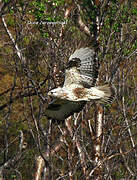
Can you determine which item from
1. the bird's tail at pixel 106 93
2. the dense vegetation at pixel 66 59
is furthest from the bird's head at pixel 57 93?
the bird's tail at pixel 106 93

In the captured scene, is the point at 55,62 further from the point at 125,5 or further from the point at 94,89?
the point at 125,5

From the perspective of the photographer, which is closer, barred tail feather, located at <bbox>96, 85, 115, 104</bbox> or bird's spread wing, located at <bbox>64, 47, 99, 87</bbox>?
barred tail feather, located at <bbox>96, 85, 115, 104</bbox>

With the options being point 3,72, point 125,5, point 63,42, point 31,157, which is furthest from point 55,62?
point 3,72

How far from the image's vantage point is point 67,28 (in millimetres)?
8023

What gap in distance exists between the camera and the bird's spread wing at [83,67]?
577 cm

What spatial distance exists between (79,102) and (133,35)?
2.90m

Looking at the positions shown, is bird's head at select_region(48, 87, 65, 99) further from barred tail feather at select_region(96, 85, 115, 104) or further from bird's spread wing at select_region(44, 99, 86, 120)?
barred tail feather at select_region(96, 85, 115, 104)

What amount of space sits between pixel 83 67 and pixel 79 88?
514mm

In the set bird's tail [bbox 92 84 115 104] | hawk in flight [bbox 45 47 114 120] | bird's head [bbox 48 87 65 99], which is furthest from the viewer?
bird's tail [bbox 92 84 115 104]

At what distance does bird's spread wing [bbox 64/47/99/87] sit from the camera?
5.77 m

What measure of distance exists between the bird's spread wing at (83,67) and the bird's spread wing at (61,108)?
0.34 meters

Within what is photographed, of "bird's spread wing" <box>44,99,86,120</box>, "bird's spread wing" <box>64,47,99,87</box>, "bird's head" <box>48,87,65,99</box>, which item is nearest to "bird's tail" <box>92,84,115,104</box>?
"bird's spread wing" <box>64,47,99,87</box>

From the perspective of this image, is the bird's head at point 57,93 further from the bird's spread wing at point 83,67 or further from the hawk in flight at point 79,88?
the bird's spread wing at point 83,67

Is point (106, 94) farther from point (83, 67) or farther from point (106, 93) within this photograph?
point (83, 67)
